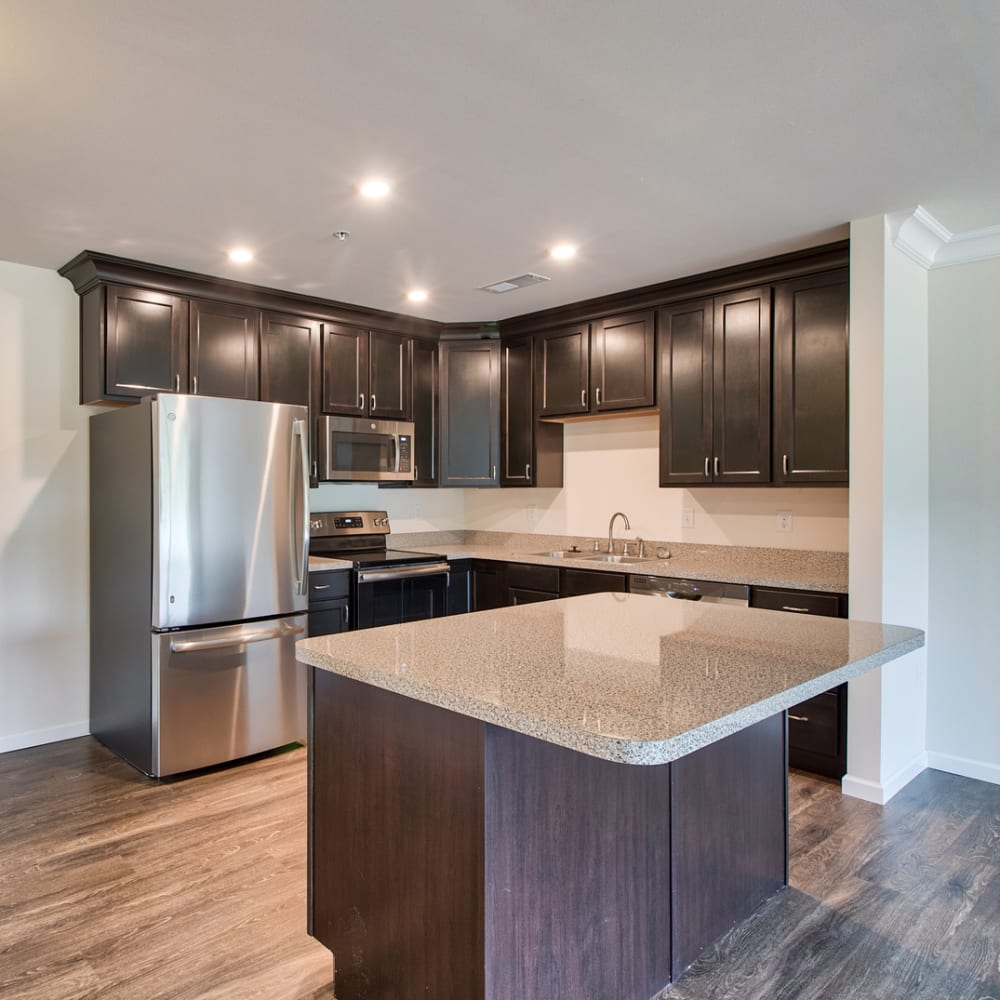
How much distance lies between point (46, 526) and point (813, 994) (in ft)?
12.3

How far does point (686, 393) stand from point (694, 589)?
1033 mm

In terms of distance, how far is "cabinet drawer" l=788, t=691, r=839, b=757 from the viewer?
315cm

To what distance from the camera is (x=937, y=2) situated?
168cm

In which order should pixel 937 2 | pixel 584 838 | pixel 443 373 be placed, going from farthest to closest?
pixel 443 373 → pixel 937 2 → pixel 584 838

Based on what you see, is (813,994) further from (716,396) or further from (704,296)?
(704,296)

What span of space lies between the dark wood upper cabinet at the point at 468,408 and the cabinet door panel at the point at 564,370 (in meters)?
Answer: 0.40

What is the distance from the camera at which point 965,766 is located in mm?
3307

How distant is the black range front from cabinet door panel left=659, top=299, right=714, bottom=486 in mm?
1514

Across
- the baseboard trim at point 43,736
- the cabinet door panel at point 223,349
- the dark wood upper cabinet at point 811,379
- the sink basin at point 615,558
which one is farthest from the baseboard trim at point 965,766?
the baseboard trim at point 43,736

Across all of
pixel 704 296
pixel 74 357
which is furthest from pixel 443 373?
pixel 74 357

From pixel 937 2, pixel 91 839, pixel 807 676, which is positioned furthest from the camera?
pixel 91 839

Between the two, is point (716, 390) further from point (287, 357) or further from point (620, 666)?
point (620, 666)

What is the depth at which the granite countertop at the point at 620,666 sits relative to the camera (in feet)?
3.73

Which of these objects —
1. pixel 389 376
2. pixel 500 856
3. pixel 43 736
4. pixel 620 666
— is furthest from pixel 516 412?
pixel 500 856
